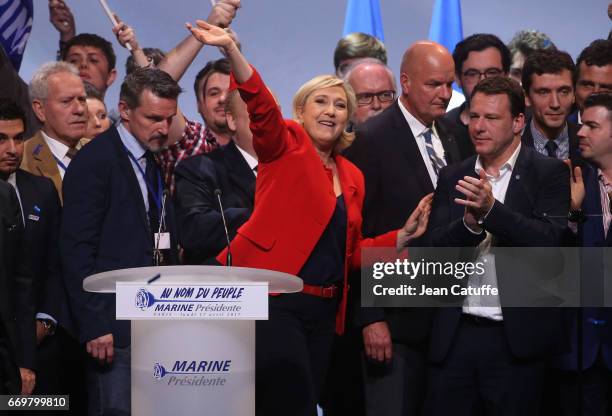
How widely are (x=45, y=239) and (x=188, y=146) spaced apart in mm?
1104

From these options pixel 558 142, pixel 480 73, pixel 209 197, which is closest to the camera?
pixel 209 197

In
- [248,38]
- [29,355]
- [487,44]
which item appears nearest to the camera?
[29,355]

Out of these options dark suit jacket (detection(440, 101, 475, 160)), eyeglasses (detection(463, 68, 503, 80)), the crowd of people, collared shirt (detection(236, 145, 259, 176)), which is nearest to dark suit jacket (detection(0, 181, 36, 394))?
the crowd of people

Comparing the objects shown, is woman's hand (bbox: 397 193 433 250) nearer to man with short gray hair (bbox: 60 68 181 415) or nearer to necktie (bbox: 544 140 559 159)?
necktie (bbox: 544 140 559 159)

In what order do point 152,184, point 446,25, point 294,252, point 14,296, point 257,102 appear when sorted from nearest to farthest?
point 14,296 → point 257,102 → point 294,252 → point 152,184 → point 446,25

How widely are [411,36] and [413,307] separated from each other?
2.36 m

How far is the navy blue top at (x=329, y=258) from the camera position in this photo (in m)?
3.77

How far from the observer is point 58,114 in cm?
450

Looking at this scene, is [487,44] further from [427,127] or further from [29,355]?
[29,355]

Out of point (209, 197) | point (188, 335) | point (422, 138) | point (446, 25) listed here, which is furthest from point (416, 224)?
point (446, 25)

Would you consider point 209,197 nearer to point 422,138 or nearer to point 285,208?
point 285,208

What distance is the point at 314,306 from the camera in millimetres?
3742

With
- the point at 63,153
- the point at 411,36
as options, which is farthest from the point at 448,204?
the point at 411,36

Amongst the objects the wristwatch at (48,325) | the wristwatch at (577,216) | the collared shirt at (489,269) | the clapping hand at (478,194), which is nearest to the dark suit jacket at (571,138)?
the collared shirt at (489,269)
